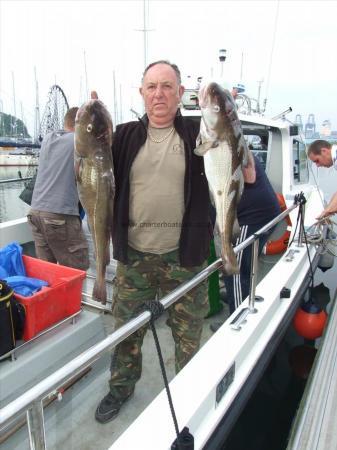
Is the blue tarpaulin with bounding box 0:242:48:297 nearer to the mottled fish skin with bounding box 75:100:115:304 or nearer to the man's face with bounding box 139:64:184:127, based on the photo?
the mottled fish skin with bounding box 75:100:115:304

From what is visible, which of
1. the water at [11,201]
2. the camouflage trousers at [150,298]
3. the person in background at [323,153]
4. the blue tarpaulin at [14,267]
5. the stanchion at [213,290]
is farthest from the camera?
the water at [11,201]

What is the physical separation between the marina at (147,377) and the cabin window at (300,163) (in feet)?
6.32

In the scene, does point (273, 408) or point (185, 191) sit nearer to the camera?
point (185, 191)

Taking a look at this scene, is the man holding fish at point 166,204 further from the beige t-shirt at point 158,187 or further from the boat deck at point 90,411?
the boat deck at point 90,411

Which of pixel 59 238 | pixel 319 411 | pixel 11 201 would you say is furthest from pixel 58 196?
pixel 11 201

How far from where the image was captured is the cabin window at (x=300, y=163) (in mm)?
5648

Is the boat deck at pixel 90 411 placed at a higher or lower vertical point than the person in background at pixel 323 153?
lower

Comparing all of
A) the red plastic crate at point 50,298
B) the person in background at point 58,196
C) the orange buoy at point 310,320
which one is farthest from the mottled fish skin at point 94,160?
the orange buoy at point 310,320

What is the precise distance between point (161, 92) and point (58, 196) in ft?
6.19

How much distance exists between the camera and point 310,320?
3.89 m

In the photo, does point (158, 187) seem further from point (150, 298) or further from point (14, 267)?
point (14, 267)

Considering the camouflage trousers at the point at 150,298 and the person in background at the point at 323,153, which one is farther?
the person in background at the point at 323,153

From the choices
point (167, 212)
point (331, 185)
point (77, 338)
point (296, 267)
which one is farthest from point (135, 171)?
point (331, 185)

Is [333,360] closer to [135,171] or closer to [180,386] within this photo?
[180,386]
